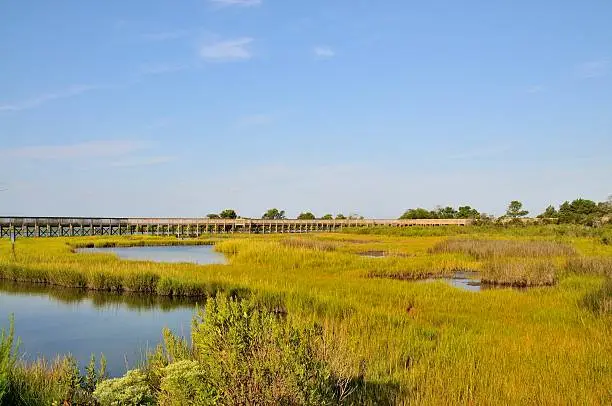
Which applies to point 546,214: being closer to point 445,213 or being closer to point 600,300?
point 445,213

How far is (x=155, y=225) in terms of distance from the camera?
277 feet

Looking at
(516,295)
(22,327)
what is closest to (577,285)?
(516,295)

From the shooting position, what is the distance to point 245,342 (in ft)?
19.0

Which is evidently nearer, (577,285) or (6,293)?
(577,285)

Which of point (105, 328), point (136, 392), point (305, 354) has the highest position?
point (305, 354)

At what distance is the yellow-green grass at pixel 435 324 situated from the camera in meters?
7.82

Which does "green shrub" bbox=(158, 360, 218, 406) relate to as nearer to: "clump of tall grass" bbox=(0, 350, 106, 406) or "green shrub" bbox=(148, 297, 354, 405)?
"green shrub" bbox=(148, 297, 354, 405)

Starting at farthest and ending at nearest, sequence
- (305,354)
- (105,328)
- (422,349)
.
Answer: (105,328) < (422,349) < (305,354)

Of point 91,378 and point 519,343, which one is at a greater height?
point 91,378

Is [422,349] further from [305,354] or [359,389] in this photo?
[305,354]

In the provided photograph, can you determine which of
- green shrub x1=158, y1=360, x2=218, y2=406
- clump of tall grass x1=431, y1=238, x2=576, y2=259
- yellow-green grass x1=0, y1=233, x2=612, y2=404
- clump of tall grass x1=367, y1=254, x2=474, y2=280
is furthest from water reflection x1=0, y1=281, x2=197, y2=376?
clump of tall grass x1=431, y1=238, x2=576, y2=259

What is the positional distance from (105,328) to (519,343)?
12594 millimetres

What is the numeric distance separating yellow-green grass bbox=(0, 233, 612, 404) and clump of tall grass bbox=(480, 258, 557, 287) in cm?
62

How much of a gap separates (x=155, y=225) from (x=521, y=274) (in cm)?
7011
